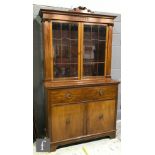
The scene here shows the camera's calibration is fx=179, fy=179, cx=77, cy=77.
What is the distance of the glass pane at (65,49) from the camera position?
91.8 inches

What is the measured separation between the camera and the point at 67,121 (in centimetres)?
227

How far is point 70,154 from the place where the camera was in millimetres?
2184

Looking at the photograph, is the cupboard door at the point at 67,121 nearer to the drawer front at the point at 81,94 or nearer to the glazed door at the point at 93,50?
the drawer front at the point at 81,94

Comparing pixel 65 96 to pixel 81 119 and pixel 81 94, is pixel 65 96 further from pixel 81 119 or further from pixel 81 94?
pixel 81 119

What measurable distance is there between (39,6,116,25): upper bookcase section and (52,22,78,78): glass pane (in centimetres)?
9

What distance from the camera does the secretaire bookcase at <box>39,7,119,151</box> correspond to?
221cm

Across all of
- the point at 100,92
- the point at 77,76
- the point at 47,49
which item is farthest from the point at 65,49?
the point at 100,92

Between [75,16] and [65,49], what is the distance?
442 mm

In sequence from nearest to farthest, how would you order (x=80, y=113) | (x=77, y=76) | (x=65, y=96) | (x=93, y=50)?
1. (x=65, y=96)
2. (x=80, y=113)
3. (x=77, y=76)
4. (x=93, y=50)
